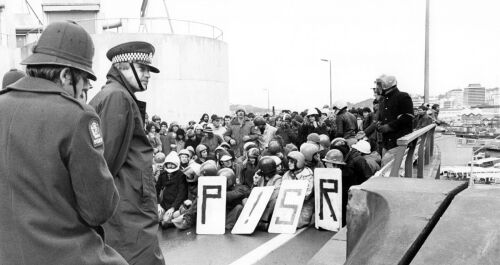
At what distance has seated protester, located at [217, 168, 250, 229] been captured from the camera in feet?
26.5

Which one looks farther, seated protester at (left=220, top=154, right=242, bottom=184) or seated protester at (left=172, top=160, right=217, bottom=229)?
seated protester at (left=220, top=154, right=242, bottom=184)

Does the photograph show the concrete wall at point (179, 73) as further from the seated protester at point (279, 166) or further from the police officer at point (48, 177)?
the police officer at point (48, 177)

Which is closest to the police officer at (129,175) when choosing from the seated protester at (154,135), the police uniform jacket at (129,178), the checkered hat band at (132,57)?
the police uniform jacket at (129,178)

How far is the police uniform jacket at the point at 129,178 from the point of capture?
10.3ft

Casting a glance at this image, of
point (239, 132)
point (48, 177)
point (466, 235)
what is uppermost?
point (48, 177)

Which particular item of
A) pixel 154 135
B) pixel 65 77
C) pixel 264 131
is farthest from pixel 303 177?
pixel 154 135

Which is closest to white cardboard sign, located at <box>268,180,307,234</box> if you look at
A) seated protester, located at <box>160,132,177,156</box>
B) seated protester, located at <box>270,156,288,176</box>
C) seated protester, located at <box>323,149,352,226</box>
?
seated protester, located at <box>323,149,352,226</box>

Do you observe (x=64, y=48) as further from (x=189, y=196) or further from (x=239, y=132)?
(x=239, y=132)

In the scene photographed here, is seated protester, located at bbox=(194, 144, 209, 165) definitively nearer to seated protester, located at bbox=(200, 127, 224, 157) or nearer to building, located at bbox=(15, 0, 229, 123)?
seated protester, located at bbox=(200, 127, 224, 157)

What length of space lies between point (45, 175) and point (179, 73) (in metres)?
23.7

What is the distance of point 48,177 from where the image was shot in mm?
2088

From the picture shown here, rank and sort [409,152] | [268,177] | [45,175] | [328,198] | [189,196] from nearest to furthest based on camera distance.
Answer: [45,175] → [409,152] → [328,198] → [268,177] → [189,196]

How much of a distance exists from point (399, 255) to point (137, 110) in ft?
6.04

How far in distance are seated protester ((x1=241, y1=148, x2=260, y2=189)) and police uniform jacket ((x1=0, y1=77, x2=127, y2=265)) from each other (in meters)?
7.17
